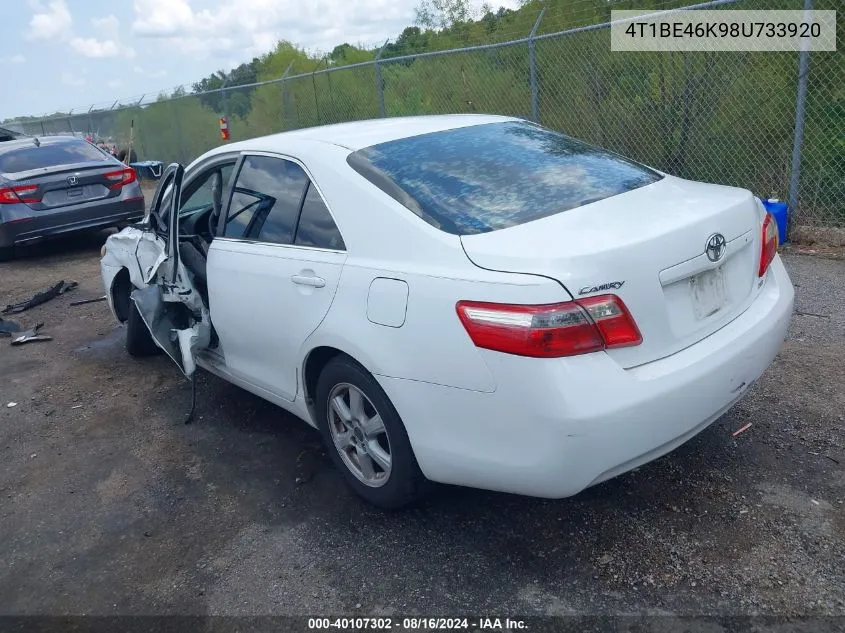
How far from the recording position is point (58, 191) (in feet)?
31.1

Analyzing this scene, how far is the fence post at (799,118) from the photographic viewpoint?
6562 mm

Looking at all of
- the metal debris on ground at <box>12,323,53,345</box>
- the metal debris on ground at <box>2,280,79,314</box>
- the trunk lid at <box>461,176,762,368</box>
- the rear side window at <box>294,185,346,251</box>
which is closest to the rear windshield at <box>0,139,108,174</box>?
the metal debris on ground at <box>2,280,79,314</box>

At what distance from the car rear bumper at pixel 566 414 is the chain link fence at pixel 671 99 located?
4.87 metres

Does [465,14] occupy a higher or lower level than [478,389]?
higher

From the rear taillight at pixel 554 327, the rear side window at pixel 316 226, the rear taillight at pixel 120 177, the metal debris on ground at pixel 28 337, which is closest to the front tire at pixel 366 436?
the rear side window at pixel 316 226

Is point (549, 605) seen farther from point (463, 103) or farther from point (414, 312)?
point (463, 103)

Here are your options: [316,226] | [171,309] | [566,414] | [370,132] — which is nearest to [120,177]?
[171,309]

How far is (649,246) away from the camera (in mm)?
2668

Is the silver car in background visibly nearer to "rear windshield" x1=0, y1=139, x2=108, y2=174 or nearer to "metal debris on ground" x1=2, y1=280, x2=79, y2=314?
"rear windshield" x1=0, y1=139, x2=108, y2=174

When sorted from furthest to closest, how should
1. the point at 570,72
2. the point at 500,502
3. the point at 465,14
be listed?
the point at 465,14 < the point at 570,72 < the point at 500,502

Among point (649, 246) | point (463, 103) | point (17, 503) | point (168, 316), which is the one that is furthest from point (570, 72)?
point (17, 503)

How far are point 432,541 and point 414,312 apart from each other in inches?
40.3

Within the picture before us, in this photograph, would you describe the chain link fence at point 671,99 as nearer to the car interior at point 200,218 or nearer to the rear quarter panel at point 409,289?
the car interior at point 200,218

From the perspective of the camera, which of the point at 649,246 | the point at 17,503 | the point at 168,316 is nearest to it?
the point at 649,246
